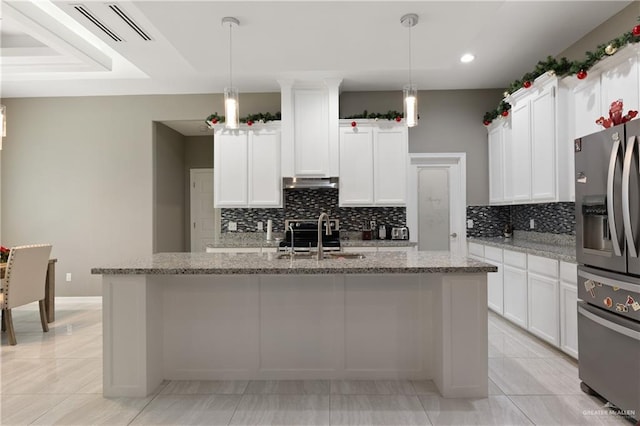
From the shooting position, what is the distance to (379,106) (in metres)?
5.55

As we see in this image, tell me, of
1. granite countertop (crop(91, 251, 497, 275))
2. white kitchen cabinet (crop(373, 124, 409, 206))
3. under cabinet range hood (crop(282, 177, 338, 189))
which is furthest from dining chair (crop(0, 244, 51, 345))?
white kitchen cabinet (crop(373, 124, 409, 206))

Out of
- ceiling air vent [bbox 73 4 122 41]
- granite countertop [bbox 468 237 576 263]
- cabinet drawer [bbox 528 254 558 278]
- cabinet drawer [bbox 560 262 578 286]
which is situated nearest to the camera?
ceiling air vent [bbox 73 4 122 41]

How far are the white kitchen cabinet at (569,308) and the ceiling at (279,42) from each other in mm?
2133

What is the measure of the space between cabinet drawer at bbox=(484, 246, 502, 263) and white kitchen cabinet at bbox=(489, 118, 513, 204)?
68cm

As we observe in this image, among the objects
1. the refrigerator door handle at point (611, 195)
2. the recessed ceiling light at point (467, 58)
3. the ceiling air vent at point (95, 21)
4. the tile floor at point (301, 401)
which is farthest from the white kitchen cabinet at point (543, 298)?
the ceiling air vent at point (95, 21)

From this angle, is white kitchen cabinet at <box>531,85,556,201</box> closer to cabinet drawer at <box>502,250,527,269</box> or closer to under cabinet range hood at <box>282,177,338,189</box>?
cabinet drawer at <box>502,250,527,269</box>

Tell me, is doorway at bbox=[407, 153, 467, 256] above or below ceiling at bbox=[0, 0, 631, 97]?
below

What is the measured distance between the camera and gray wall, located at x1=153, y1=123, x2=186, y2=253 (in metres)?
5.87

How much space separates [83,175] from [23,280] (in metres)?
2.23

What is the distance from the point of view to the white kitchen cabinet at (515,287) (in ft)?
12.8

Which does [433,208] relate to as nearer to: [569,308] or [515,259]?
[515,259]

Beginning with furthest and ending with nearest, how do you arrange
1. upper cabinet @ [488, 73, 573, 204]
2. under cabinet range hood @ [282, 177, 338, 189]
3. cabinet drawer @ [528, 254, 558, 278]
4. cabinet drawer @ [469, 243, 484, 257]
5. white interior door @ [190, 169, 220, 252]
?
white interior door @ [190, 169, 220, 252] → under cabinet range hood @ [282, 177, 338, 189] → cabinet drawer @ [469, 243, 484, 257] → upper cabinet @ [488, 73, 573, 204] → cabinet drawer @ [528, 254, 558, 278]

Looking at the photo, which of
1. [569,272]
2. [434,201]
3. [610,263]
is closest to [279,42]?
[610,263]

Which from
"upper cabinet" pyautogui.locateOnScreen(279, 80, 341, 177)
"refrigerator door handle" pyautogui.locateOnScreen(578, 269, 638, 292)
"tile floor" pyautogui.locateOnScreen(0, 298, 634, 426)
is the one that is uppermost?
"upper cabinet" pyautogui.locateOnScreen(279, 80, 341, 177)
